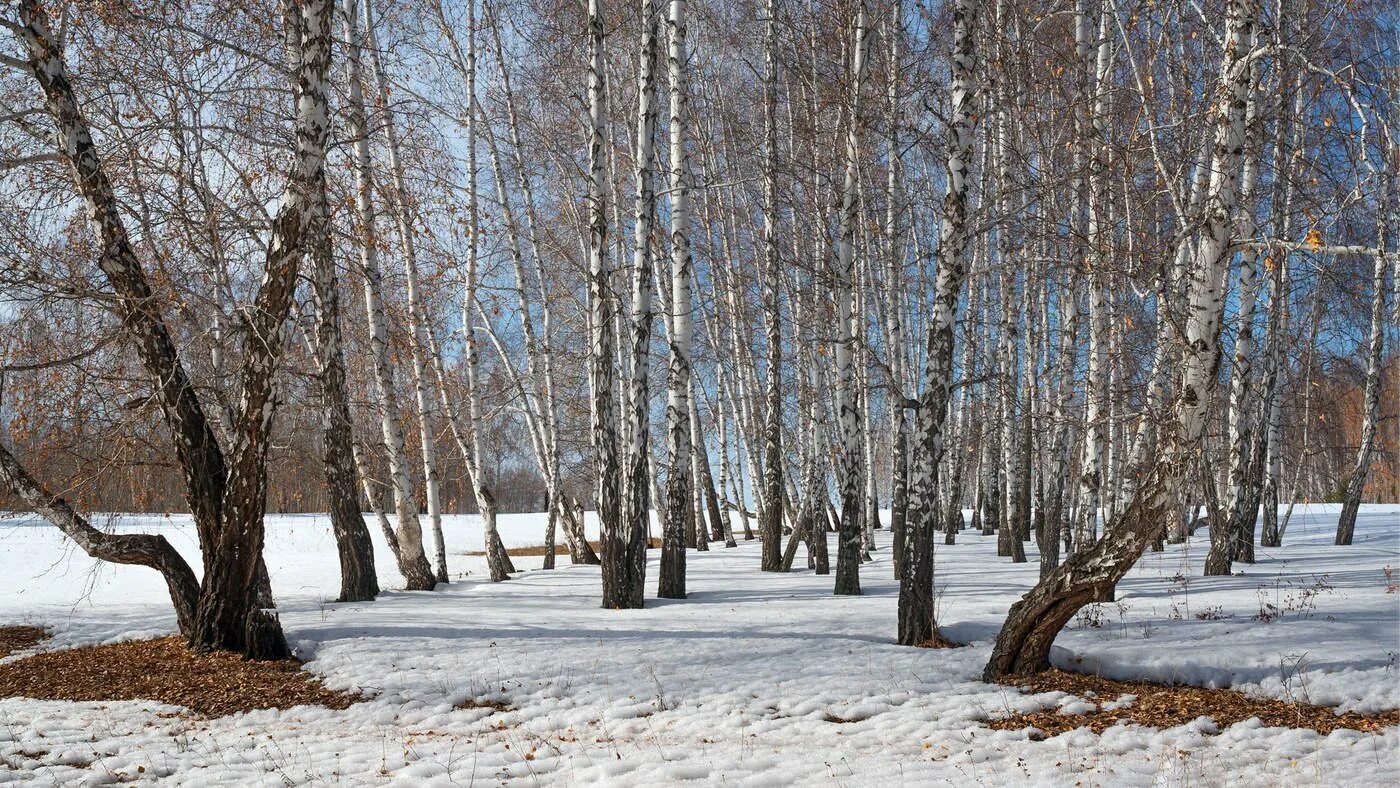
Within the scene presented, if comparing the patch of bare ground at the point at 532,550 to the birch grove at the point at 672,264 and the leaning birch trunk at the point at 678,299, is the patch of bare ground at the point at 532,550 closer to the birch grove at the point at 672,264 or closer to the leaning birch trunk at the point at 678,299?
the birch grove at the point at 672,264

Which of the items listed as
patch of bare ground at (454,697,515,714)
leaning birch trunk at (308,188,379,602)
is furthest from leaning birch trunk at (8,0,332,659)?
patch of bare ground at (454,697,515,714)

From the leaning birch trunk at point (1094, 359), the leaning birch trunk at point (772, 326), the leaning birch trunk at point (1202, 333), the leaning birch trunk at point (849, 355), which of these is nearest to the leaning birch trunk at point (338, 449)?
the leaning birch trunk at point (772, 326)

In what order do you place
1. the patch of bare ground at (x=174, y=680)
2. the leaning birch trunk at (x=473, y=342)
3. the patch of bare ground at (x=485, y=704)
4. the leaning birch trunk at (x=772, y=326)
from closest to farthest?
the patch of bare ground at (x=485, y=704) < the patch of bare ground at (x=174, y=680) < the leaning birch trunk at (x=772, y=326) < the leaning birch trunk at (x=473, y=342)

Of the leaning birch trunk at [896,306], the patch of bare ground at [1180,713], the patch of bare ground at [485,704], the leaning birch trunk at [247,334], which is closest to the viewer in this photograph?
the patch of bare ground at [1180,713]

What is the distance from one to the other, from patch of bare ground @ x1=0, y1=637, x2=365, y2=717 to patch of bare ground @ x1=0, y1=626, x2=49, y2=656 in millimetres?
855

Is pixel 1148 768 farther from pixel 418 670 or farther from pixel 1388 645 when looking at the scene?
pixel 418 670

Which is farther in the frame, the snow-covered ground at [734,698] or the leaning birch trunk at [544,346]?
the leaning birch trunk at [544,346]

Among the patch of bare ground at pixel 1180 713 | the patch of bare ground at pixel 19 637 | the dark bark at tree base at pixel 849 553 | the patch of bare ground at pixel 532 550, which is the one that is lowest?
the patch of bare ground at pixel 532 550

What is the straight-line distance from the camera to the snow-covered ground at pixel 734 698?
521 cm

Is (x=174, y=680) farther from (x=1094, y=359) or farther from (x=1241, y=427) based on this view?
(x=1241, y=427)

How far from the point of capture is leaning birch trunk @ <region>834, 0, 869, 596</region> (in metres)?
10.3

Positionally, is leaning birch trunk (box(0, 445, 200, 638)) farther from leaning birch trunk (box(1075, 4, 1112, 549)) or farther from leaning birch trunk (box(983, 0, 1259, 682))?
leaning birch trunk (box(1075, 4, 1112, 549))

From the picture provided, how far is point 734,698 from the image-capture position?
657cm

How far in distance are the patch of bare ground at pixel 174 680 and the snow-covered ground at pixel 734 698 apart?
22 centimetres
